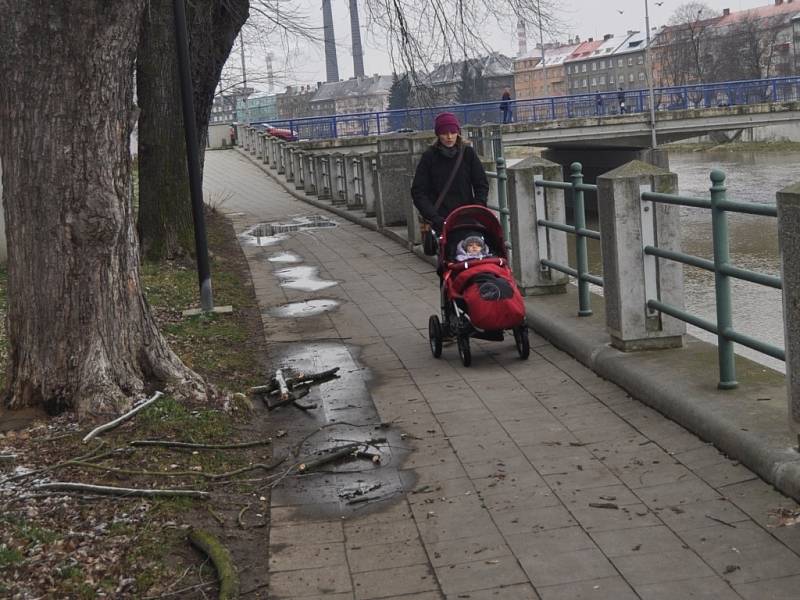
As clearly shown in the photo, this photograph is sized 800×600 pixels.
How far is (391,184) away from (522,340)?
37.1 feet

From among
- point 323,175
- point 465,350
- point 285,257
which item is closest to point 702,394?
point 465,350

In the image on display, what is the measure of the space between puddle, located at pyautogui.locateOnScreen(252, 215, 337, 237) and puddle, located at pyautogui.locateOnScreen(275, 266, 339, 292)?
630 centimetres

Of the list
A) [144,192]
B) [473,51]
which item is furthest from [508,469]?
[144,192]

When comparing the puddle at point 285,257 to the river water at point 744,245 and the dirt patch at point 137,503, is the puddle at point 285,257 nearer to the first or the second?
the river water at point 744,245

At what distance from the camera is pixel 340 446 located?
646cm

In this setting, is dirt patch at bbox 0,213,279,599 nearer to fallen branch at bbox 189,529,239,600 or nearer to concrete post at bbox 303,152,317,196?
fallen branch at bbox 189,529,239,600

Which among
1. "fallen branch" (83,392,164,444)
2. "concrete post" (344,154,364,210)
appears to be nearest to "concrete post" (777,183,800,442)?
"fallen branch" (83,392,164,444)

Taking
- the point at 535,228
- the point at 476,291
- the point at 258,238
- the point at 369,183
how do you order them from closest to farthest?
the point at 476,291 < the point at 535,228 < the point at 258,238 < the point at 369,183

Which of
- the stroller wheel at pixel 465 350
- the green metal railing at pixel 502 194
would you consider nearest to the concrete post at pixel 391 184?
the green metal railing at pixel 502 194

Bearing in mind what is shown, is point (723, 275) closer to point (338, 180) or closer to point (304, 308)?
point (304, 308)

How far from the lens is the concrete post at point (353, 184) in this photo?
2503 centimetres

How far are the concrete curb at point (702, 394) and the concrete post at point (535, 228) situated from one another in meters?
1.14

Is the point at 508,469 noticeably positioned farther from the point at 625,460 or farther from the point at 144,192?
the point at 144,192

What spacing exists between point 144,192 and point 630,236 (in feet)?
27.9
